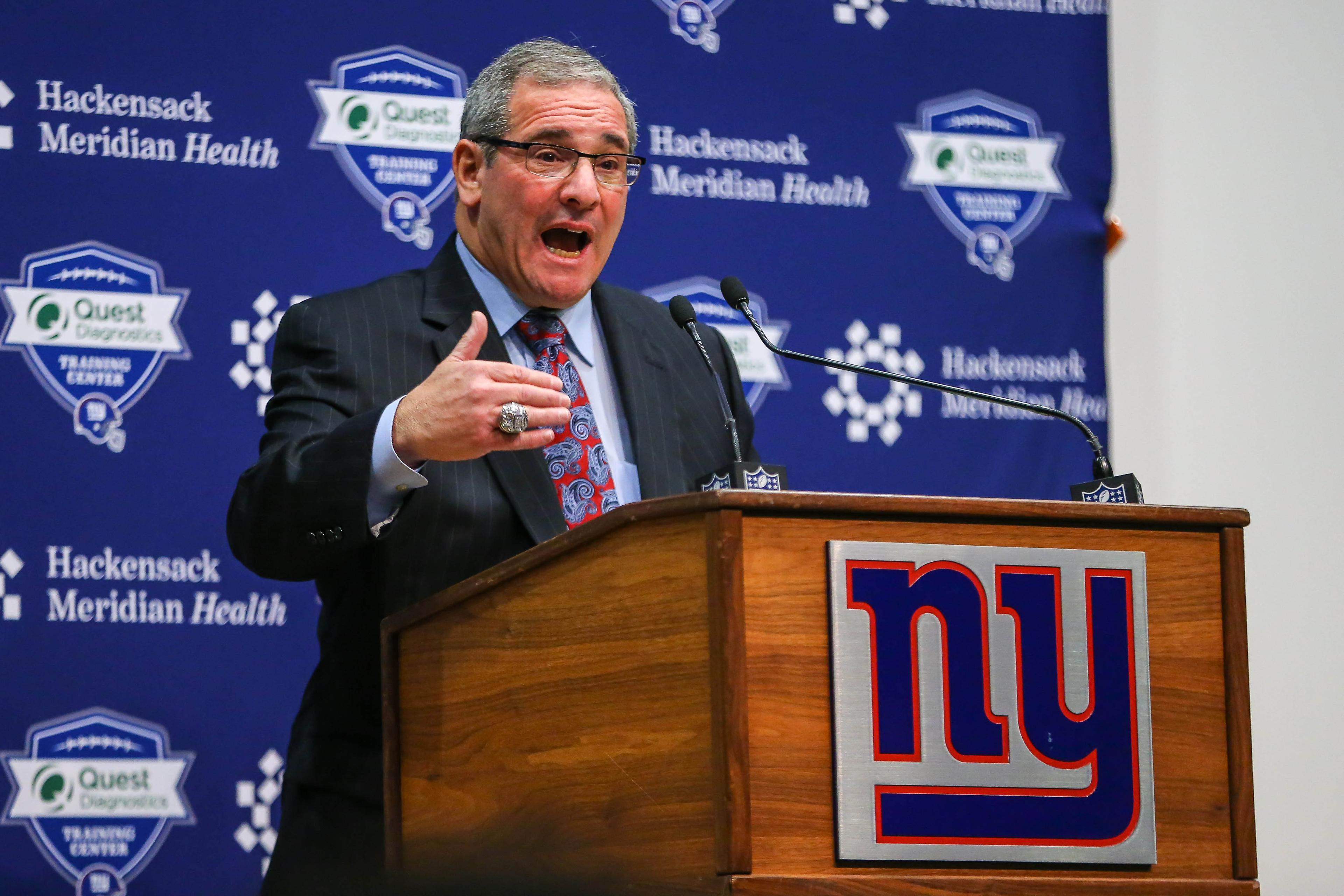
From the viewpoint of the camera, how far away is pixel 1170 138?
160 inches

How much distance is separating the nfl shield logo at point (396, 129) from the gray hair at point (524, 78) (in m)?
0.91

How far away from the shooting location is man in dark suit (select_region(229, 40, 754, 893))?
1900 mm

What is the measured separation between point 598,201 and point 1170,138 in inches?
88.3

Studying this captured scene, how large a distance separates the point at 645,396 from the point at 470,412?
0.60 meters

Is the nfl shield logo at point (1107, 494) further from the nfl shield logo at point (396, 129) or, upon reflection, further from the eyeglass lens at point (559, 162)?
the nfl shield logo at point (396, 129)

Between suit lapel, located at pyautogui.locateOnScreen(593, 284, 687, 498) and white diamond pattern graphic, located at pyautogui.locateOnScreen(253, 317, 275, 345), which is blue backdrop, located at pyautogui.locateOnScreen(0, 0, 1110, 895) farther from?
suit lapel, located at pyautogui.locateOnScreen(593, 284, 687, 498)

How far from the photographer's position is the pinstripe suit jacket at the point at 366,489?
1942mm

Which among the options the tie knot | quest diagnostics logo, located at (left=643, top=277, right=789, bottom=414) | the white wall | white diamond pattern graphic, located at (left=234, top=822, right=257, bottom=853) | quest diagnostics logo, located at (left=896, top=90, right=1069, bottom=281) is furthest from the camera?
the white wall

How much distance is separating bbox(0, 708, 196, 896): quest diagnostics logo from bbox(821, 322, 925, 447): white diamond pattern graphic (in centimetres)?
161

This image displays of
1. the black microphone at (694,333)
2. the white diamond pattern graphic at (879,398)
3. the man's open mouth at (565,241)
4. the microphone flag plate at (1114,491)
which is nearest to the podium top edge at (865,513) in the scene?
the microphone flag plate at (1114,491)

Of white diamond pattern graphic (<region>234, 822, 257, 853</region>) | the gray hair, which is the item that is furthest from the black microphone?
white diamond pattern graphic (<region>234, 822, 257, 853</region>)

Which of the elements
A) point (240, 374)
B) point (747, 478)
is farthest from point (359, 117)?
point (747, 478)

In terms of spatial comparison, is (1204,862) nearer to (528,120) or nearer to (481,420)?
(481,420)

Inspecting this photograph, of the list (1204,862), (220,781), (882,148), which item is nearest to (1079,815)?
(1204,862)
